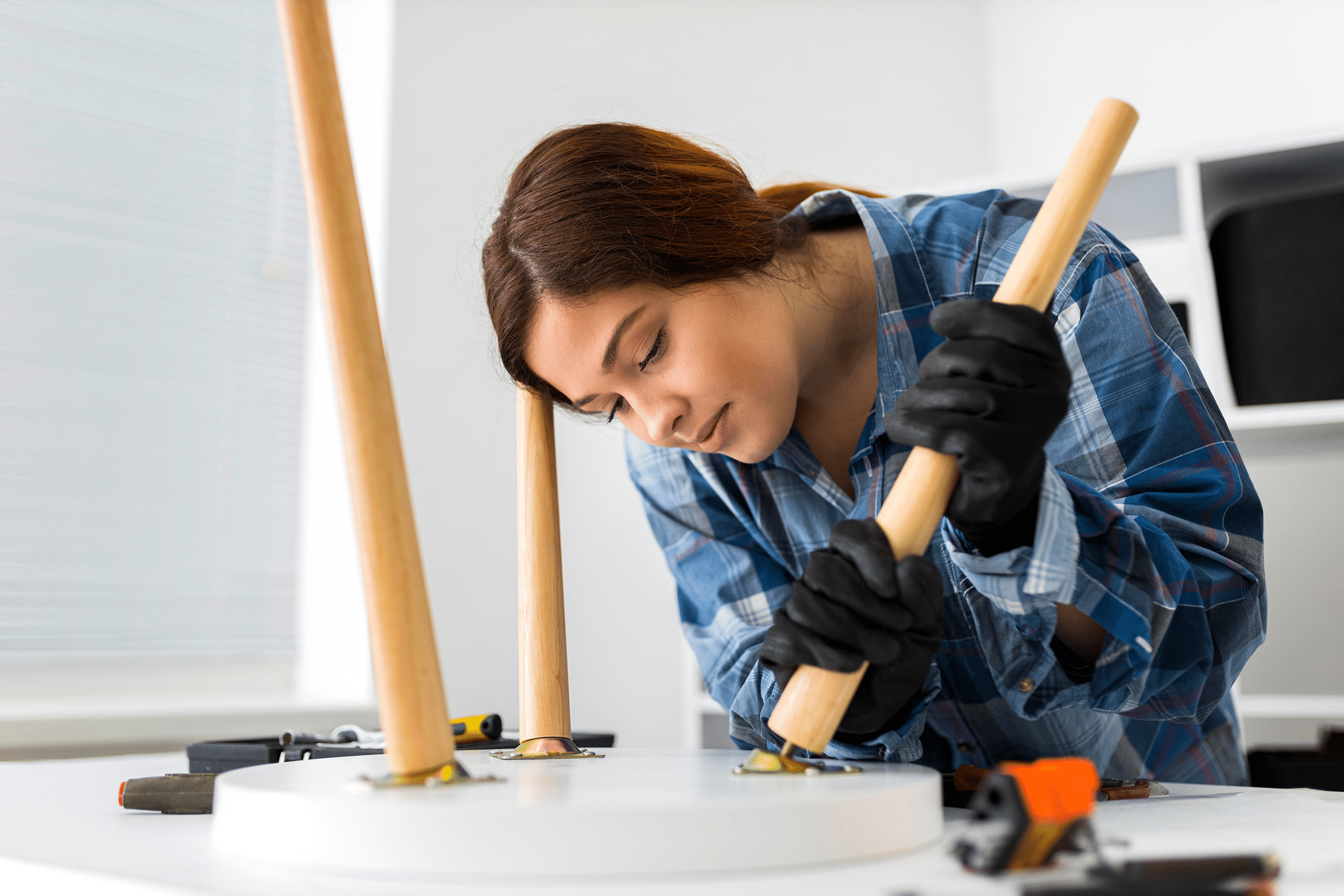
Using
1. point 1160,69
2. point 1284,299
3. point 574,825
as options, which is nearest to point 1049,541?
point 574,825

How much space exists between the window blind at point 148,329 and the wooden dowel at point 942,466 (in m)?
1.48

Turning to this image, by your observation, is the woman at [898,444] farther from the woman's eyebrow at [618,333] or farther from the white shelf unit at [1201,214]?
the white shelf unit at [1201,214]

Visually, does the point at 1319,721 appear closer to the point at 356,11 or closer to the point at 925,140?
the point at 925,140

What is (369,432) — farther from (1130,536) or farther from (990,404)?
(1130,536)

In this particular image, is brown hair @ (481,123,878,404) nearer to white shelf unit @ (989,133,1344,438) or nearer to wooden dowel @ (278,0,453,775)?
wooden dowel @ (278,0,453,775)

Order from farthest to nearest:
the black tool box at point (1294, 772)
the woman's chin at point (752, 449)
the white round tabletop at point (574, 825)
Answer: the black tool box at point (1294, 772), the woman's chin at point (752, 449), the white round tabletop at point (574, 825)

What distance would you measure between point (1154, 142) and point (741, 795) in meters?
2.10

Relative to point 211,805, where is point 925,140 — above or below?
above

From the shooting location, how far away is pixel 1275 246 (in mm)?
1512

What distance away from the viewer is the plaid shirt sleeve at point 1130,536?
568mm

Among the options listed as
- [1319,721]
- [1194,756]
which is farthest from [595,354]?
[1319,721]

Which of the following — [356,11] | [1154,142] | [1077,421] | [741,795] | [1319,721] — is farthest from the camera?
A: [1154,142]

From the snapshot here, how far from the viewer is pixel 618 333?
31.7 inches

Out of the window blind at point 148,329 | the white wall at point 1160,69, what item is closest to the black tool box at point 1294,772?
the white wall at point 1160,69
